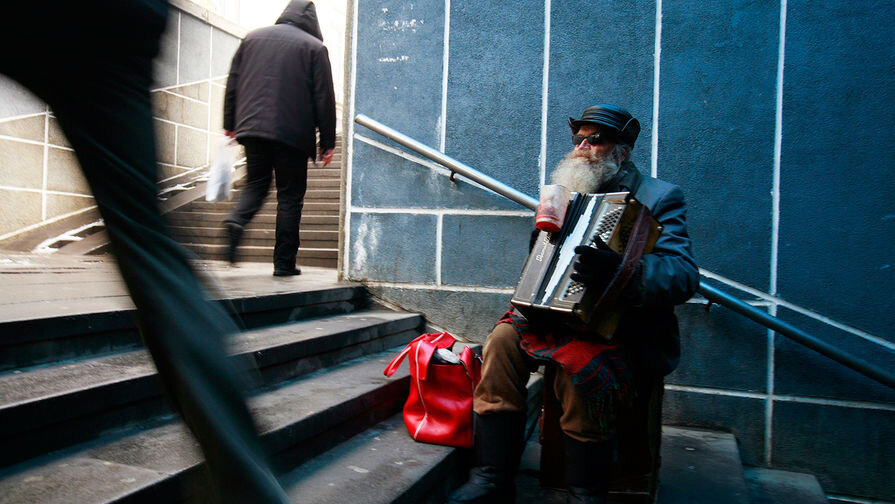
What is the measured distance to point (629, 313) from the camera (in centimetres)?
225

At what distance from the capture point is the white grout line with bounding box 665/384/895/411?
10.4 feet

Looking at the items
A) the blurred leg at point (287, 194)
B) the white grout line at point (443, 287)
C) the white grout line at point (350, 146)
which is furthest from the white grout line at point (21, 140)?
the white grout line at point (443, 287)

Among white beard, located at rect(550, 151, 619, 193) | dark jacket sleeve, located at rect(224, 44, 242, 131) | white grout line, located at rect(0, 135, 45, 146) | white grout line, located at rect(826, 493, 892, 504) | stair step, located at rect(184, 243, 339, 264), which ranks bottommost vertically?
white grout line, located at rect(826, 493, 892, 504)

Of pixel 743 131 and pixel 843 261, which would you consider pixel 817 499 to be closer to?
pixel 843 261

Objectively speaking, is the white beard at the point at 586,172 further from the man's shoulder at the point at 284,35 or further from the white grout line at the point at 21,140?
the white grout line at the point at 21,140

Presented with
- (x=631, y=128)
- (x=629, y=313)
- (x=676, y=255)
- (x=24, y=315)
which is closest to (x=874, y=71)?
(x=631, y=128)

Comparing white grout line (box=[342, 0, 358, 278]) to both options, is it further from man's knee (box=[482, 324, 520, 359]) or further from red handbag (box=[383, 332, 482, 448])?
man's knee (box=[482, 324, 520, 359])

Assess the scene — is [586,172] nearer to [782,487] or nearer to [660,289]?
[660,289]

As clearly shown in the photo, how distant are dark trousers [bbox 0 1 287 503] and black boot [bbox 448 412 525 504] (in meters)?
1.40

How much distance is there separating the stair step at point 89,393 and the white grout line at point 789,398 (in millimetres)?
2208

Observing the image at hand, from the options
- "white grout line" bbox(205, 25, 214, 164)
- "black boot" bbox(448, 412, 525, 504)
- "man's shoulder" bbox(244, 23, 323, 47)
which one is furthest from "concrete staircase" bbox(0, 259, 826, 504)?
"white grout line" bbox(205, 25, 214, 164)

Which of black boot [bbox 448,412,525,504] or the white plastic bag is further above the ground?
the white plastic bag

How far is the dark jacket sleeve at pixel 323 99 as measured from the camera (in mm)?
4266

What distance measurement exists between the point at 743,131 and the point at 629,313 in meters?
1.82
